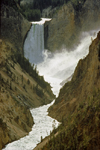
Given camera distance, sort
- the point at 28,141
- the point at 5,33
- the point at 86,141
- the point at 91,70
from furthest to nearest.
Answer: the point at 5,33, the point at 91,70, the point at 28,141, the point at 86,141

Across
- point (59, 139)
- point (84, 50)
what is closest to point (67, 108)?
point (59, 139)

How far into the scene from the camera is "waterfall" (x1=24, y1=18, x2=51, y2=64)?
236 feet

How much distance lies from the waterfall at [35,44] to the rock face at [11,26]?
8.68m

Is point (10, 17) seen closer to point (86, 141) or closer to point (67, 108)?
point (67, 108)

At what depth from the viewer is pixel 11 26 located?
56.9 m

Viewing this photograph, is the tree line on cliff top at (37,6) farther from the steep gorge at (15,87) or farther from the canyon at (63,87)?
the steep gorge at (15,87)

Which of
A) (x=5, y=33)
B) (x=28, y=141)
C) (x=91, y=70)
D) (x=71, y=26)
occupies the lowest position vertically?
(x=28, y=141)

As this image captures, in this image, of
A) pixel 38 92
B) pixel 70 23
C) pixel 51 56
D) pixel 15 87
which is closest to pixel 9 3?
pixel 51 56

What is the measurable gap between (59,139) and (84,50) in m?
59.8

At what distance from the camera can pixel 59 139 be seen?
1283 centimetres

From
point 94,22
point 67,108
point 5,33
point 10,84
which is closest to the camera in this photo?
point 67,108

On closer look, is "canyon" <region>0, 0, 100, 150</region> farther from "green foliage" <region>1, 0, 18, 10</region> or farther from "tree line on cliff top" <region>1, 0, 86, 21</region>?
"tree line on cliff top" <region>1, 0, 86, 21</region>

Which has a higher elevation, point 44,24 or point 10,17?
point 44,24

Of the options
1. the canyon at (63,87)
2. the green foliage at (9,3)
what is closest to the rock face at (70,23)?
the canyon at (63,87)
